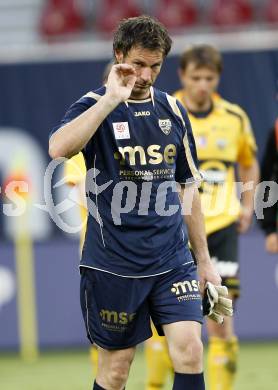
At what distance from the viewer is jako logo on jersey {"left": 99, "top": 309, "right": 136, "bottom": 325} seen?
501 cm

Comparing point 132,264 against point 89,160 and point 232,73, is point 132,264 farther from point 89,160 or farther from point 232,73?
point 232,73

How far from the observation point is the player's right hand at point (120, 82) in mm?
4582

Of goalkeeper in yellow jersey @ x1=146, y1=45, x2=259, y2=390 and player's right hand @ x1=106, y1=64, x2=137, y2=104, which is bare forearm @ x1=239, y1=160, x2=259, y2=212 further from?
player's right hand @ x1=106, y1=64, x2=137, y2=104

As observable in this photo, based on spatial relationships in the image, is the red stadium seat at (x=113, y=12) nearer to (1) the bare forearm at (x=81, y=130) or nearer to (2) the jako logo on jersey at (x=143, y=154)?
(2) the jako logo on jersey at (x=143, y=154)

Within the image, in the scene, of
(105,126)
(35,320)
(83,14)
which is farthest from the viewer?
(83,14)

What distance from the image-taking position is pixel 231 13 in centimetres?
1460

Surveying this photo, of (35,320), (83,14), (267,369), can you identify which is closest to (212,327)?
(267,369)

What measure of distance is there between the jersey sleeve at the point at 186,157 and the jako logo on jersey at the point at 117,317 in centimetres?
73

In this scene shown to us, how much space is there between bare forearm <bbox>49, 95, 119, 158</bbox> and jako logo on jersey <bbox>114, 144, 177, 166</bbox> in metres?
0.33

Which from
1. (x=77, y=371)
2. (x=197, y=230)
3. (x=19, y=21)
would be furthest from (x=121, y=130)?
(x=19, y=21)

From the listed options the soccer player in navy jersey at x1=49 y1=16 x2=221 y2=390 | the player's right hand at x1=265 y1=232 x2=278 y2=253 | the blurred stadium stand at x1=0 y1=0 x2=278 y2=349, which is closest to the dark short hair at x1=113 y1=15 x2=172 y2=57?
the soccer player in navy jersey at x1=49 y1=16 x2=221 y2=390

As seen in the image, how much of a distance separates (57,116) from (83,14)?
17.6 feet

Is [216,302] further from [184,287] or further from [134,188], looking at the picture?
[134,188]

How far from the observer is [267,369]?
28.5ft
